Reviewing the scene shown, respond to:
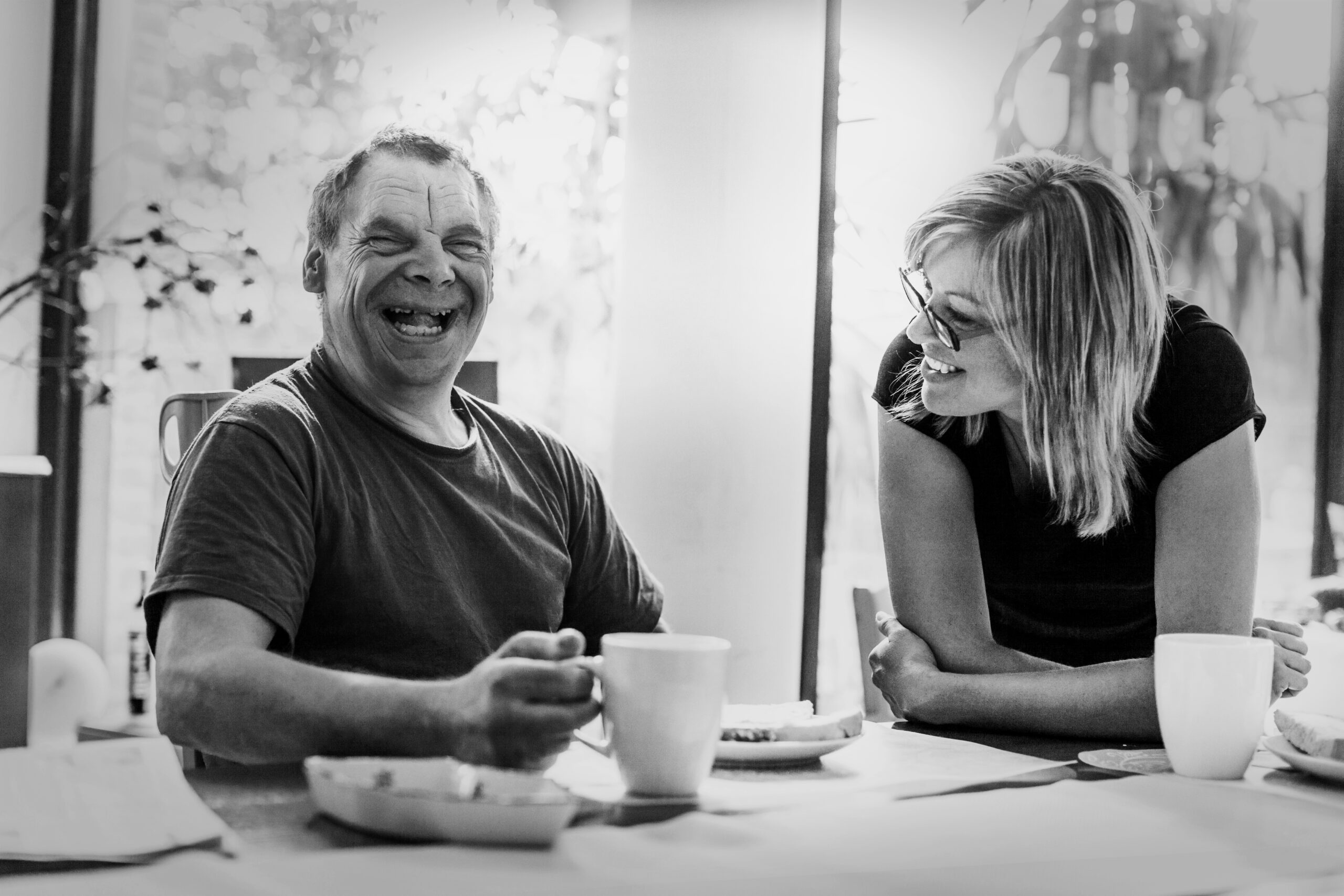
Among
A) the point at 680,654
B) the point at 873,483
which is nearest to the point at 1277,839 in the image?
the point at 680,654

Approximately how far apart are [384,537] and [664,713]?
1.57 ft

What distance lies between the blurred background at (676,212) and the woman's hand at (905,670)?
64.9 inches

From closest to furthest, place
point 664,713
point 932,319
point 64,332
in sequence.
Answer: point 664,713 < point 932,319 < point 64,332

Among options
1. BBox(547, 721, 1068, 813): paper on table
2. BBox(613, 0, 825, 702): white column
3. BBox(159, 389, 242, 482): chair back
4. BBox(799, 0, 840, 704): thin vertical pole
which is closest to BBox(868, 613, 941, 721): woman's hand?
BBox(547, 721, 1068, 813): paper on table

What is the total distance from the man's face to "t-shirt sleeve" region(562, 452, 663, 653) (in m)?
0.21

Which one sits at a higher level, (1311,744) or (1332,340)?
(1332,340)

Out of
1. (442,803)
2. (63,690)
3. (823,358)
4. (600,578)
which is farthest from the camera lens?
(823,358)

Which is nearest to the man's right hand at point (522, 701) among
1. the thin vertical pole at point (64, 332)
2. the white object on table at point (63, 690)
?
the white object on table at point (63, 690)

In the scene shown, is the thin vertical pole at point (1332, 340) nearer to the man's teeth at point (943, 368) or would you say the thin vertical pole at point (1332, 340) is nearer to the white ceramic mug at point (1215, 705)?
the man's teeth at point (943, 368)

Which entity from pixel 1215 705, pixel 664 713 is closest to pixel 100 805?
pixel 664 713

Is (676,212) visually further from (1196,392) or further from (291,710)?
(291,710)

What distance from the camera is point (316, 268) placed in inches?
54.8

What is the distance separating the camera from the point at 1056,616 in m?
1.38

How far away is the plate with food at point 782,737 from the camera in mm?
911
